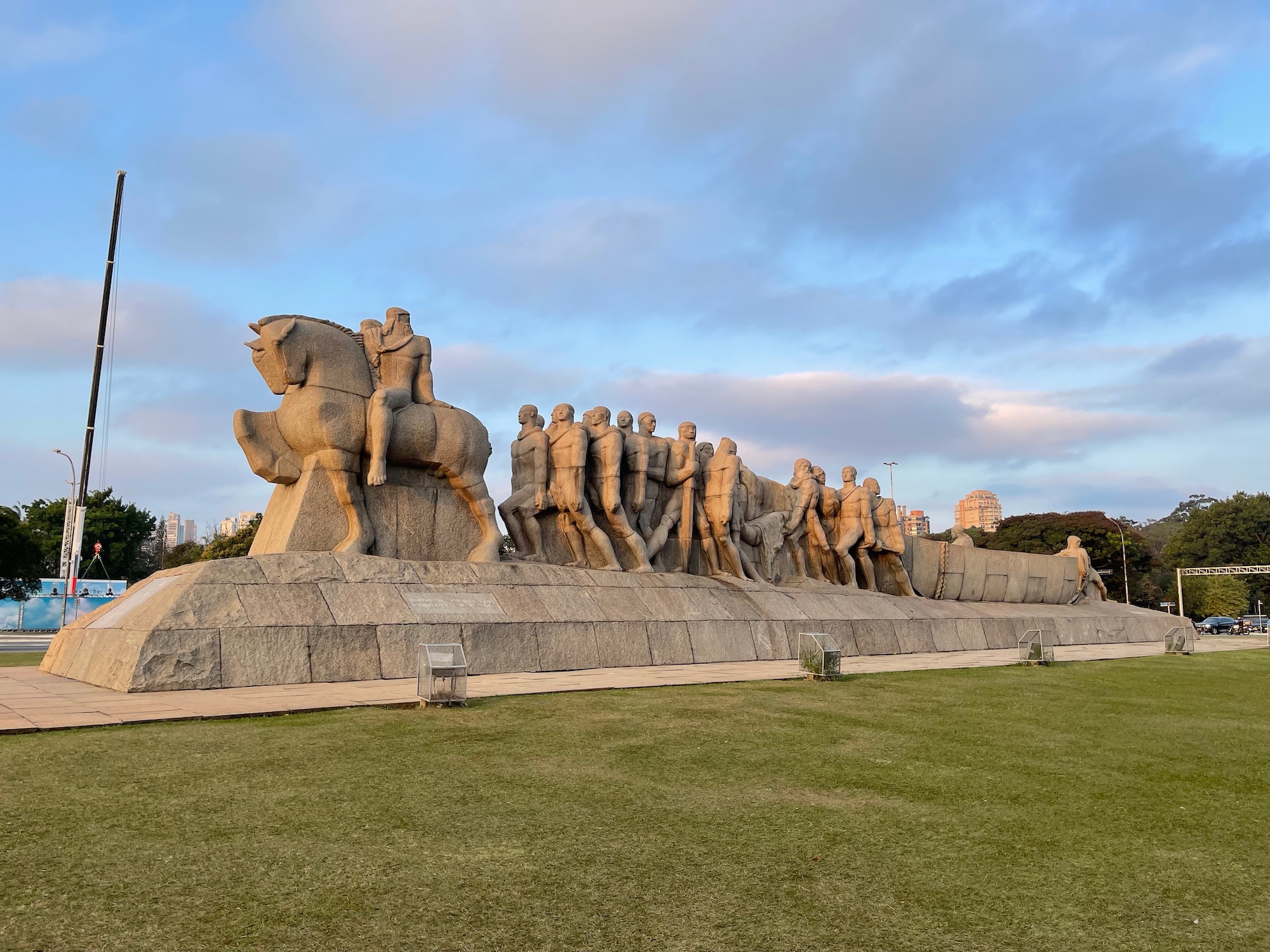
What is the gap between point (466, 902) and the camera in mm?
3107

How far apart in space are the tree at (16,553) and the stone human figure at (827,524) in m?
23.3

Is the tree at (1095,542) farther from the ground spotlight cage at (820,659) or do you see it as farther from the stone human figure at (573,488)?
the ground spotlight cage at (820,659)

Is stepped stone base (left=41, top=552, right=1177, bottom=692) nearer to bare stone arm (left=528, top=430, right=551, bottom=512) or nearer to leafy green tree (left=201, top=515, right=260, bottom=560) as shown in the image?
bare stone arm (left=528, top=430, right=551, bottom=512)

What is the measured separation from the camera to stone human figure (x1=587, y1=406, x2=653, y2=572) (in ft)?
48.3

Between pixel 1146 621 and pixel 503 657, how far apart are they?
19.0 meters

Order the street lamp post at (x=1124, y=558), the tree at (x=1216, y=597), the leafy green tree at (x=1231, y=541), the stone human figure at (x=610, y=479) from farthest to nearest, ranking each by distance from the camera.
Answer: the leafy green tree at (x=1231, y=541) → the tree at (x=1216, y=597) → the street lamp post at (x=1124, y=558) → the stone human figure at (x=610, y=479)

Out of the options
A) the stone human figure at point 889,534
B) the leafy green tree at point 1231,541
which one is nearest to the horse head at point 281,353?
the stone human figure at point 889,534

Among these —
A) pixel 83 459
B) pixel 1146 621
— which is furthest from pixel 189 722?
pixel 1146 621

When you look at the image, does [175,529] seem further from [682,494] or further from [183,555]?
[682,494]

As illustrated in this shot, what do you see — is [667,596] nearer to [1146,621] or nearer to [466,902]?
[466,902]

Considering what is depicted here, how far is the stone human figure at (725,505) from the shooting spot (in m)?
16.3

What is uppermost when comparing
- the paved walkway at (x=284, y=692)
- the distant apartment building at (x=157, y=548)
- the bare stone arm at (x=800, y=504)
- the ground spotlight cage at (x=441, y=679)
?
the distant apartment building at (x=157, y=548)

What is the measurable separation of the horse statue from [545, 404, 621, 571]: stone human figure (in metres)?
1.91

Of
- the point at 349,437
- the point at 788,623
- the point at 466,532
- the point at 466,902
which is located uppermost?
the point at 349,437
